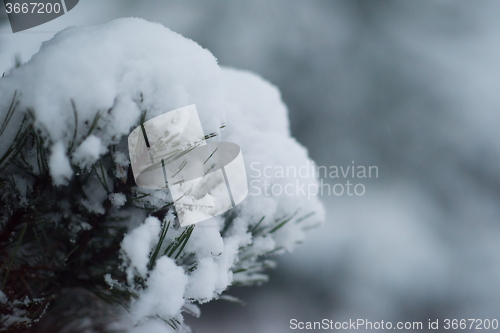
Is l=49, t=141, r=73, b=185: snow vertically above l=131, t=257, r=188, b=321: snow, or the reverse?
l=49, t=141, r=73, b=185: snow

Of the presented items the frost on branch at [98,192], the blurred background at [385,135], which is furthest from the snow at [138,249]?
the blurred background at [385,135]

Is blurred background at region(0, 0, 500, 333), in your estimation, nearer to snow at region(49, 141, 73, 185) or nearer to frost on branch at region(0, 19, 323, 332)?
frost on branch at region(0, 19, 323, 332)

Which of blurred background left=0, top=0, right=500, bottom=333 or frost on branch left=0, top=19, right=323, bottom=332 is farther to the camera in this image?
blurred background left=0, top=0, right=500, bottom=333

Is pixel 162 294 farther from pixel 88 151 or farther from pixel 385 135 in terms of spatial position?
pixel 385 135

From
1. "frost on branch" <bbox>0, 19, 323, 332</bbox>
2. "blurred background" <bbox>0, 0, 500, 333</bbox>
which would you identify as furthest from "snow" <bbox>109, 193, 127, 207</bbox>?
"blurred background" <bbox>0, 0, 500, 333</bbox>

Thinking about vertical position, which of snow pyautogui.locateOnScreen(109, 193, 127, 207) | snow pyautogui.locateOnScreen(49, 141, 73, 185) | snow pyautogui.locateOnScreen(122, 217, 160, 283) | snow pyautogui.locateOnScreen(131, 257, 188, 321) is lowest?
snow pyautogui.locateOnScreen(131, 257, 188, 321)

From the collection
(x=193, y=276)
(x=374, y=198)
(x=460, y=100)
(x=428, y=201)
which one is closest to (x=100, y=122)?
(x=193, y=276)

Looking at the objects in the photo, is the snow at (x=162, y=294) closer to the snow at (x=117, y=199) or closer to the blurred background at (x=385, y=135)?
the snow at (x=117, y=199)
